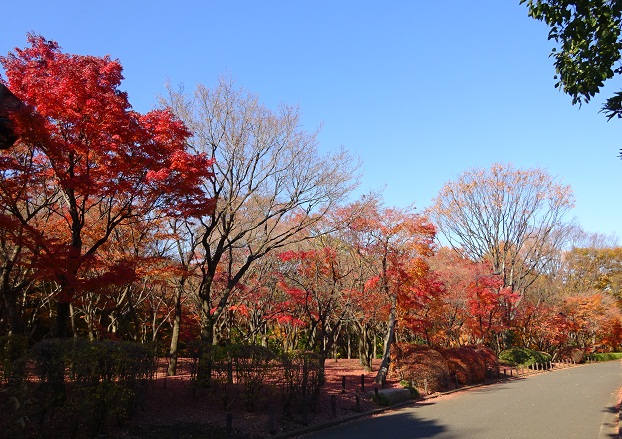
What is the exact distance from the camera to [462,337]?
132 feet

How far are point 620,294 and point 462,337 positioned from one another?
Answer: 25150 millimetres

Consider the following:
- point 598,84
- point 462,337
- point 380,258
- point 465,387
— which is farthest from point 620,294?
point 598,84

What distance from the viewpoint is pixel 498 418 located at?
12.8 m

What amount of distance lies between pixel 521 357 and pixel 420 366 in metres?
19.7

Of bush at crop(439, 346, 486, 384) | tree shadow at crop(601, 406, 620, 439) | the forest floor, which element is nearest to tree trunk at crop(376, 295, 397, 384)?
the forest floor

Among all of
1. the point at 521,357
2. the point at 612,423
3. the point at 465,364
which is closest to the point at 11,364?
the point at 612,423

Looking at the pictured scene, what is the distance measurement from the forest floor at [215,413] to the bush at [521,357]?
2386 cm

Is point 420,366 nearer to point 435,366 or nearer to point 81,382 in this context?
point 435,366

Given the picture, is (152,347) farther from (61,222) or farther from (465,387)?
(465,387)

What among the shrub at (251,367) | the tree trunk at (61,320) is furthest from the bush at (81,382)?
the shrub at (251,367)

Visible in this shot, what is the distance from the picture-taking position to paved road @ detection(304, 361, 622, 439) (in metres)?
10.8

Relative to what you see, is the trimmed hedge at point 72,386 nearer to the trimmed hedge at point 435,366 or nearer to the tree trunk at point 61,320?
the tree trunk at point 61,320

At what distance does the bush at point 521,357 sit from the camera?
34.4 meters

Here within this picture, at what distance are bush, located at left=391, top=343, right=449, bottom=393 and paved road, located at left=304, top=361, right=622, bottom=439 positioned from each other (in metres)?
1.02
